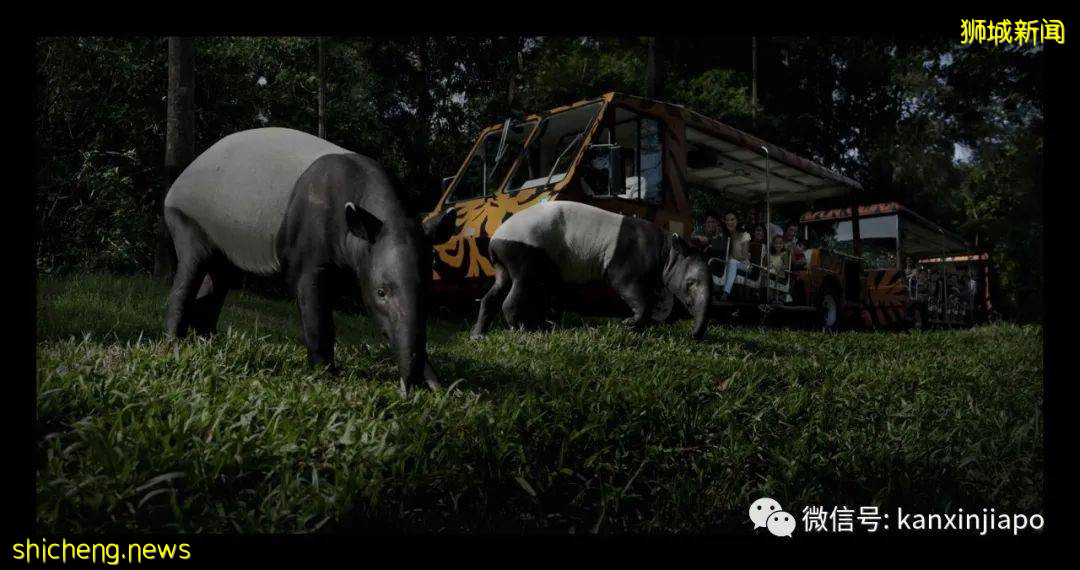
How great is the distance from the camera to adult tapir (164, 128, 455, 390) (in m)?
2.99

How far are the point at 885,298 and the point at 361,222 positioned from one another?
12476 millimetres

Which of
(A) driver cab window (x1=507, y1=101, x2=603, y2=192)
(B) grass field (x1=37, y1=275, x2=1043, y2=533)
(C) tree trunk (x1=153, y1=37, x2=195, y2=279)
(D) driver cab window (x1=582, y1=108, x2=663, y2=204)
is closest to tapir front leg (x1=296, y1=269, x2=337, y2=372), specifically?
Result: (B) grass field (x1=37, y1=275, x2=1043, y2=533)

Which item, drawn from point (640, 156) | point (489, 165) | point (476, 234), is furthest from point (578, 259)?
point (489, 165)

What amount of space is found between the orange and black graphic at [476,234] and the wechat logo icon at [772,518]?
4822 millimetres

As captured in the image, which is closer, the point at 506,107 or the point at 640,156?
the point at 640,156

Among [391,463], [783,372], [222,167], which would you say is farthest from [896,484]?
[222,167]

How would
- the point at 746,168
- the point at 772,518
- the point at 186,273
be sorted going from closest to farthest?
the point at 772,518 → the point at 186,273 → the point at 746,168

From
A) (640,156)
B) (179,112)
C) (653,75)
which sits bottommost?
(640,156)

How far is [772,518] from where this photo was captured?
2.07m

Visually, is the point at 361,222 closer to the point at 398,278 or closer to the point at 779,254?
the point at 398,278

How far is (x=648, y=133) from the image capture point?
737 cm

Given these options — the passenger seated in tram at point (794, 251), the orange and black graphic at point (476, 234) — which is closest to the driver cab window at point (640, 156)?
the orange and black graphic at point (476, 234)

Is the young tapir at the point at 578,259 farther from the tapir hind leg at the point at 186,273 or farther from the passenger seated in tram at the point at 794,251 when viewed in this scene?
the passenger seated in tram at the point at 794,251

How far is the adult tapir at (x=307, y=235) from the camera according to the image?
2.99 meters
